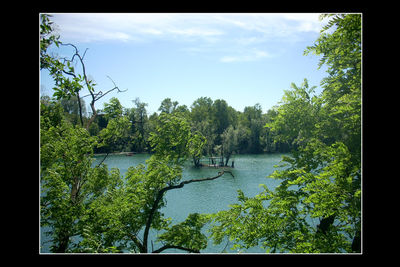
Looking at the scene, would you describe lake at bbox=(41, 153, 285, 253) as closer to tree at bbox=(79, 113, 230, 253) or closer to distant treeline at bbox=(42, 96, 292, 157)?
distant treeline at bbox=(42, 96, 292, 157)

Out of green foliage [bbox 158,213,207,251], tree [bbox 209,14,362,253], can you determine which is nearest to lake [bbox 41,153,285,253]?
tree [bbox 209,14,362,253]

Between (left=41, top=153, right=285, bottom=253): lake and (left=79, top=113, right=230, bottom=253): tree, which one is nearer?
(left=79, top=113, right=230, bottom=253): tree

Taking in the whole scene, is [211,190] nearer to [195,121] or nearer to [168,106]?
[195,121]

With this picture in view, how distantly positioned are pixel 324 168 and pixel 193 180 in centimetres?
158

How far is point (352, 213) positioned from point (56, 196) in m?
3.14

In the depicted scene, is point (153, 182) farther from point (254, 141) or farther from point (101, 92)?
point (254, 141)

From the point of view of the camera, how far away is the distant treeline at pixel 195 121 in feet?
12.5

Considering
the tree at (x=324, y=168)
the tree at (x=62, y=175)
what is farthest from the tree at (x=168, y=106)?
the tree at (x=324, y=168)

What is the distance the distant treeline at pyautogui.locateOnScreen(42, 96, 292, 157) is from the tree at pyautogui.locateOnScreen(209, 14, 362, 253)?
47 cm

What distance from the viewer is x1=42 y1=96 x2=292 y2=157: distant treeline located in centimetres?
380

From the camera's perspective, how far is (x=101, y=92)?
11.2ft
